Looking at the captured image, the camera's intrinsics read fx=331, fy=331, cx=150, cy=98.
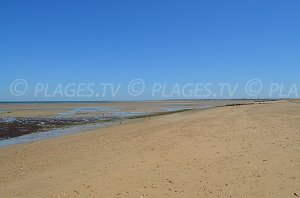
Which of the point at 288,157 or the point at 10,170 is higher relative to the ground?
the point at 288,157

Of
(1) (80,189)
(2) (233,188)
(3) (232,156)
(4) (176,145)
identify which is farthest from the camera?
(4) (176,145)

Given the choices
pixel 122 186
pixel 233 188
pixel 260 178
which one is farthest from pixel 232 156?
pixel 122 186

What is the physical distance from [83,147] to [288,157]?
8990 millimetres

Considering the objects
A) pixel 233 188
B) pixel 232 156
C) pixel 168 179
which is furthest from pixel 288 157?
pixel 168 179

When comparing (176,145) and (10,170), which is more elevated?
(176,145)

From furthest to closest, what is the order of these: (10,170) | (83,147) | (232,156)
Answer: (83,147)
(10,170)
(232,156)

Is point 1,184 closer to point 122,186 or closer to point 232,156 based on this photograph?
point 122,186

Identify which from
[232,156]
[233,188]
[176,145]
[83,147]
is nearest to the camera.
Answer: [233,188]

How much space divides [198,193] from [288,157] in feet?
12.5

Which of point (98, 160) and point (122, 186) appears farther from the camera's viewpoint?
point (98, 160)

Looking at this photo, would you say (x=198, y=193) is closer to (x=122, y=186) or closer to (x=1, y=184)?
(x=122, y=186)

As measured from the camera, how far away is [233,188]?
7.19m

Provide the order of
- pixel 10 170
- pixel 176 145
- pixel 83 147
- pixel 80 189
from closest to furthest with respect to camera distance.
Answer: pixel 80 189 < pixel 10 170 < pixel 176 145 < pixel 83 147

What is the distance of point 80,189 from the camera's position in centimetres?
766
